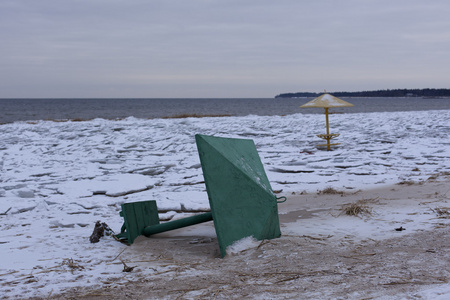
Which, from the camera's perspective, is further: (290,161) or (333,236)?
(290,161)

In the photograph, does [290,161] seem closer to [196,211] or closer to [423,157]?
[423,157]

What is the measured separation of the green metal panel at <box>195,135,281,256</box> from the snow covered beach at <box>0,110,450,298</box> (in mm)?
516

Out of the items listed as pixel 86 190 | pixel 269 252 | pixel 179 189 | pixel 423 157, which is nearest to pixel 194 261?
pixel 269 252

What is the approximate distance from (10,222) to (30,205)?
66cm

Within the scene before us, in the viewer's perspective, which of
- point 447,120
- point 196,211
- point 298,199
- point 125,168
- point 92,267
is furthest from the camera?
point 447,120

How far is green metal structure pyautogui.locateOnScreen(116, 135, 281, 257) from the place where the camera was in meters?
3.18

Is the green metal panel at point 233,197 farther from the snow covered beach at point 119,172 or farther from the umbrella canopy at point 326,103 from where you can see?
the umbrella canopy at point 326,103

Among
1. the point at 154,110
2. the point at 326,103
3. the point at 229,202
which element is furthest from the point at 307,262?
the point at 154,110

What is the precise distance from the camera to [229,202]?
10.7ft

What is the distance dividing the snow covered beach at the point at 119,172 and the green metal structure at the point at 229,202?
403mm

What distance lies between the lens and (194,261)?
122 inches

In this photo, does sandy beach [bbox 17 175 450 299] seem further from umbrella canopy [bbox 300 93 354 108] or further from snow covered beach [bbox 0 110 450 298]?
umbrella canopy [bbox 300 93 354 108]

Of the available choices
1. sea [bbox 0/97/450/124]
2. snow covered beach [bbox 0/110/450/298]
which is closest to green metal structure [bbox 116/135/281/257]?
snow covered beach [bbox 0/110/450/298]

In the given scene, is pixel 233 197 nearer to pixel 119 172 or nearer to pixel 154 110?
pixel 119 172
